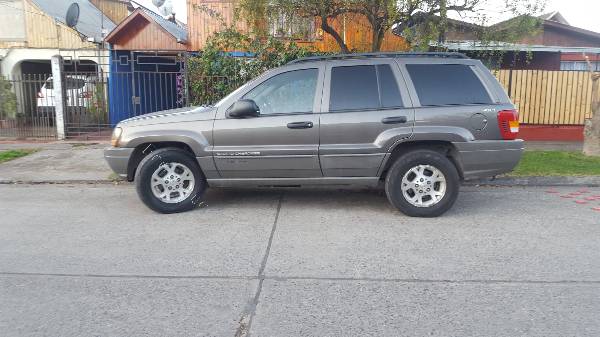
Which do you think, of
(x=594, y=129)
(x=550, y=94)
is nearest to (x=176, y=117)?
(x=594, y=129)

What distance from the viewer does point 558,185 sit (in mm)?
8164

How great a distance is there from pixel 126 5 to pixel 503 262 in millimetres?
27790

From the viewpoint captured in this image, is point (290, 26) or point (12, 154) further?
point (12, 154)

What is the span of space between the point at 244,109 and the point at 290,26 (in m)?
4.30

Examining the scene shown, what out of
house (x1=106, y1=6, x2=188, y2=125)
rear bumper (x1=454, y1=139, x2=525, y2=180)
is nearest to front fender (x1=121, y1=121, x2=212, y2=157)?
rear bumper (x1=454, y1=139, x2=525, y2=180)

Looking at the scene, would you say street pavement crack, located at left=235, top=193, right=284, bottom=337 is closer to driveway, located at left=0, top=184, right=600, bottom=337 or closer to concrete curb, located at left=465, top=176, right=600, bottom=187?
driveway, located at left=0, top=184, right=600, bottom=337

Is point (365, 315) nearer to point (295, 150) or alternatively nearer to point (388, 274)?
point (388, 274)

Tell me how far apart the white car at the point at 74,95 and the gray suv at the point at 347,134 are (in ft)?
27.9

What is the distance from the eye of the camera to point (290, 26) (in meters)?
9.67

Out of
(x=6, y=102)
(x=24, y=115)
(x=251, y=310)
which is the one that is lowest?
(x=251, y=310)

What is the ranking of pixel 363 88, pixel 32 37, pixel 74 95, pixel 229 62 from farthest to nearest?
1. pixel 32 37
2. pixel 74 95
3. pixel 229 62
4. pixel 363 88

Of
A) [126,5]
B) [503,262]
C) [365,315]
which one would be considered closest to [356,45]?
[503,262]

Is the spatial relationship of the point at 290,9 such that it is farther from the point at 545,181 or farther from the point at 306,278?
the point at 306,278

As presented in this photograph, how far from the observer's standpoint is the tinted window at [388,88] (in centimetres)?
605
